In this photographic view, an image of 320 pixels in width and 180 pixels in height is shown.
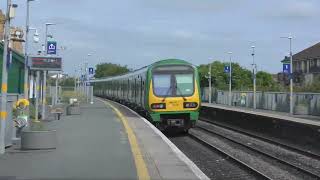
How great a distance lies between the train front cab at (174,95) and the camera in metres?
26.8

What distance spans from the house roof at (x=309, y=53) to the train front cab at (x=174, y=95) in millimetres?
77982

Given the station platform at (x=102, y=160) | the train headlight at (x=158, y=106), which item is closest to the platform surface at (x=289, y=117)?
the train headlight at (x=158, y=106)

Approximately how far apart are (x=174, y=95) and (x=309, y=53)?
85.3 metres

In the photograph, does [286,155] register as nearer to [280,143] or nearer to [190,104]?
[280,143]

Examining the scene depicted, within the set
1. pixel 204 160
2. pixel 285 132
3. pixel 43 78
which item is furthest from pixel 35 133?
pixel 43 78

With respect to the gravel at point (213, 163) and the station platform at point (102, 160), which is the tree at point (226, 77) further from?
the station platform at point (102, 160)

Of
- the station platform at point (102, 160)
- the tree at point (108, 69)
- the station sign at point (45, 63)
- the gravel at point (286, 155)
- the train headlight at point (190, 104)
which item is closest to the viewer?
the station platform at point (102, 160)

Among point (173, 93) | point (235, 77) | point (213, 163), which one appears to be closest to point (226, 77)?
point (235, 77)

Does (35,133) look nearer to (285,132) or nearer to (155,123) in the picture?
(285,132)

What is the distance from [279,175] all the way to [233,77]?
97369mm

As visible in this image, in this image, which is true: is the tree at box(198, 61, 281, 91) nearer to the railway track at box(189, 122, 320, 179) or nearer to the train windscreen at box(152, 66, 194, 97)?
the train windscreen at box(152, 66, 194, 97)

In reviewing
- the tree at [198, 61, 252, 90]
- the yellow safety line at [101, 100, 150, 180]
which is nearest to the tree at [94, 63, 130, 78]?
the tree at [198, 61, 252, 90]

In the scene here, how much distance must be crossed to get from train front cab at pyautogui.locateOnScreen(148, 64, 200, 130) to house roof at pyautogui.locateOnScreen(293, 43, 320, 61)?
78.0 metres

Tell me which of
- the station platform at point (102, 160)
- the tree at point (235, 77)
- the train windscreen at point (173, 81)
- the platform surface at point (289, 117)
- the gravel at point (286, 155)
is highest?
the tree at point (235, 77)
